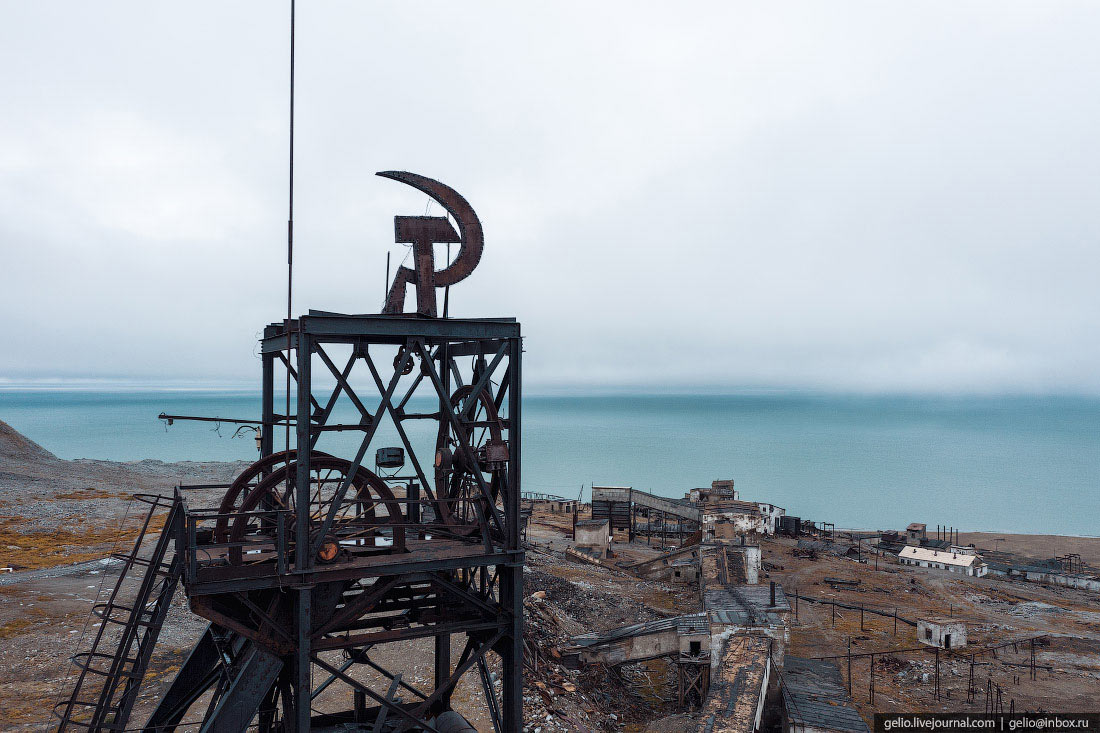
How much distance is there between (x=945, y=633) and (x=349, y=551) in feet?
95.8

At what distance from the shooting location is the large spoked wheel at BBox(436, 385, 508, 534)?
1111 cm

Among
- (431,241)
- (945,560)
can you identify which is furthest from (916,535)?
(431,241)

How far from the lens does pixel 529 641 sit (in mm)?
20938

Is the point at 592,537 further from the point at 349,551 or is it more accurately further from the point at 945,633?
the point at 349,551

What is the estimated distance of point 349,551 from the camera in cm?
1096

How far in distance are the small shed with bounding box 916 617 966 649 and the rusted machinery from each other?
25422 millimetres

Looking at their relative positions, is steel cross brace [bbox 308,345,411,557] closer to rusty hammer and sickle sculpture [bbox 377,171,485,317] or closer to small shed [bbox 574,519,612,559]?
rusty hammer and sickle sculpture [bbox 377,171,485,317]

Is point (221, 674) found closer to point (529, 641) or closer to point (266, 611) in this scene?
point (266, 611)

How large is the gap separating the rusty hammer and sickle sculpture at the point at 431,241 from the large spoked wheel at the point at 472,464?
2.25m

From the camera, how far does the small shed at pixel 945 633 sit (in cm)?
2817

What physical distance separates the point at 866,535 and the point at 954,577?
23796 millimetres

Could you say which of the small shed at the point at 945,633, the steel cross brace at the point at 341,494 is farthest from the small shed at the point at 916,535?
the steel cross brace at the point at 341,494

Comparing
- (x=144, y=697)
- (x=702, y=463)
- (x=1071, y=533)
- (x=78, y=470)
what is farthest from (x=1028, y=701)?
(x=702, y=463)

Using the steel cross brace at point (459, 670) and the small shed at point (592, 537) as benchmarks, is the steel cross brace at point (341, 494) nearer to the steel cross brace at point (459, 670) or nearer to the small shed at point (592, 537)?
the steel cross brace at point (459, 670)
